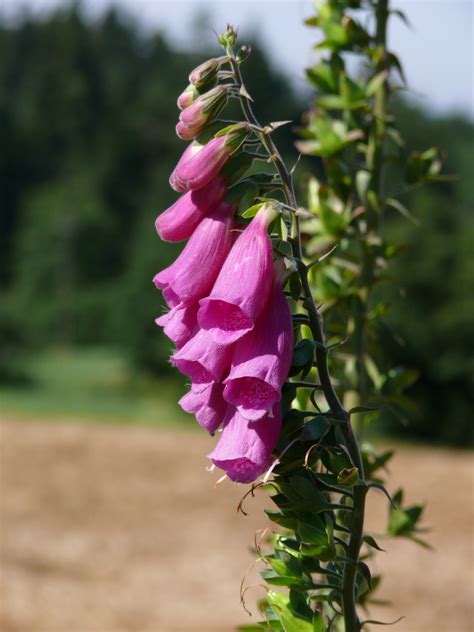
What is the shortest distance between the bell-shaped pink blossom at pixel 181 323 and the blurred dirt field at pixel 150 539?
4.61 metres

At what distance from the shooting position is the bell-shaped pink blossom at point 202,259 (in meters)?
0.87

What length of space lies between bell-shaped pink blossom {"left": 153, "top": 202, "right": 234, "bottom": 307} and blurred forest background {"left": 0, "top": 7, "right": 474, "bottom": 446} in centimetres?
367

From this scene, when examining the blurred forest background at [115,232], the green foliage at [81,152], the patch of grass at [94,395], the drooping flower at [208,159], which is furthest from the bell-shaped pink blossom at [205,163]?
the green foliage at [81,152]

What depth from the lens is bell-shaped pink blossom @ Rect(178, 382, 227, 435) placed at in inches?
34.1

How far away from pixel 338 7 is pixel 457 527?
885 cm

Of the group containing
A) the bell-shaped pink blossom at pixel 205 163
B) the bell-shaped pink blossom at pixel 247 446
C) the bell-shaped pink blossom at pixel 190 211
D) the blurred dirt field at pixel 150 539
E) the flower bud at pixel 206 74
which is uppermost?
the flower bud at pixel 206 74

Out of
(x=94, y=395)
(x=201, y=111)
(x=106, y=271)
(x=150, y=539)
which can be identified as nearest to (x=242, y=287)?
(x=201, y=111)

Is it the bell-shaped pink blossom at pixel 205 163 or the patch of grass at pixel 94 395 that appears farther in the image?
the patch of grass at pixel 94 395

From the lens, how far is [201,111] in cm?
87

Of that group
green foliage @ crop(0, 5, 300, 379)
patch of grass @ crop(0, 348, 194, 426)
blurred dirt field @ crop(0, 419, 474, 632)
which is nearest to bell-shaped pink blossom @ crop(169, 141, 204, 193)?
blurred dirt field @ crop(0, 419, 474, 632)

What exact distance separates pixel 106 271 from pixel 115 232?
1776mm

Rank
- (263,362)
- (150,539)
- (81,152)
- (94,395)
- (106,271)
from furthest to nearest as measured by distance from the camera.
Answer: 1. (81,152)
2. (106,271)
3. (94,395)
4. (150,539)
5. (263,362)

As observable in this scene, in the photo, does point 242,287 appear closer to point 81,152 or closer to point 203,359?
point 203,359

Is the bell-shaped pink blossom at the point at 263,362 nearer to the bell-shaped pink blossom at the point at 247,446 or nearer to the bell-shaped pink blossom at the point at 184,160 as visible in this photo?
the bell-shaped pink blossom at the point at 247,446
